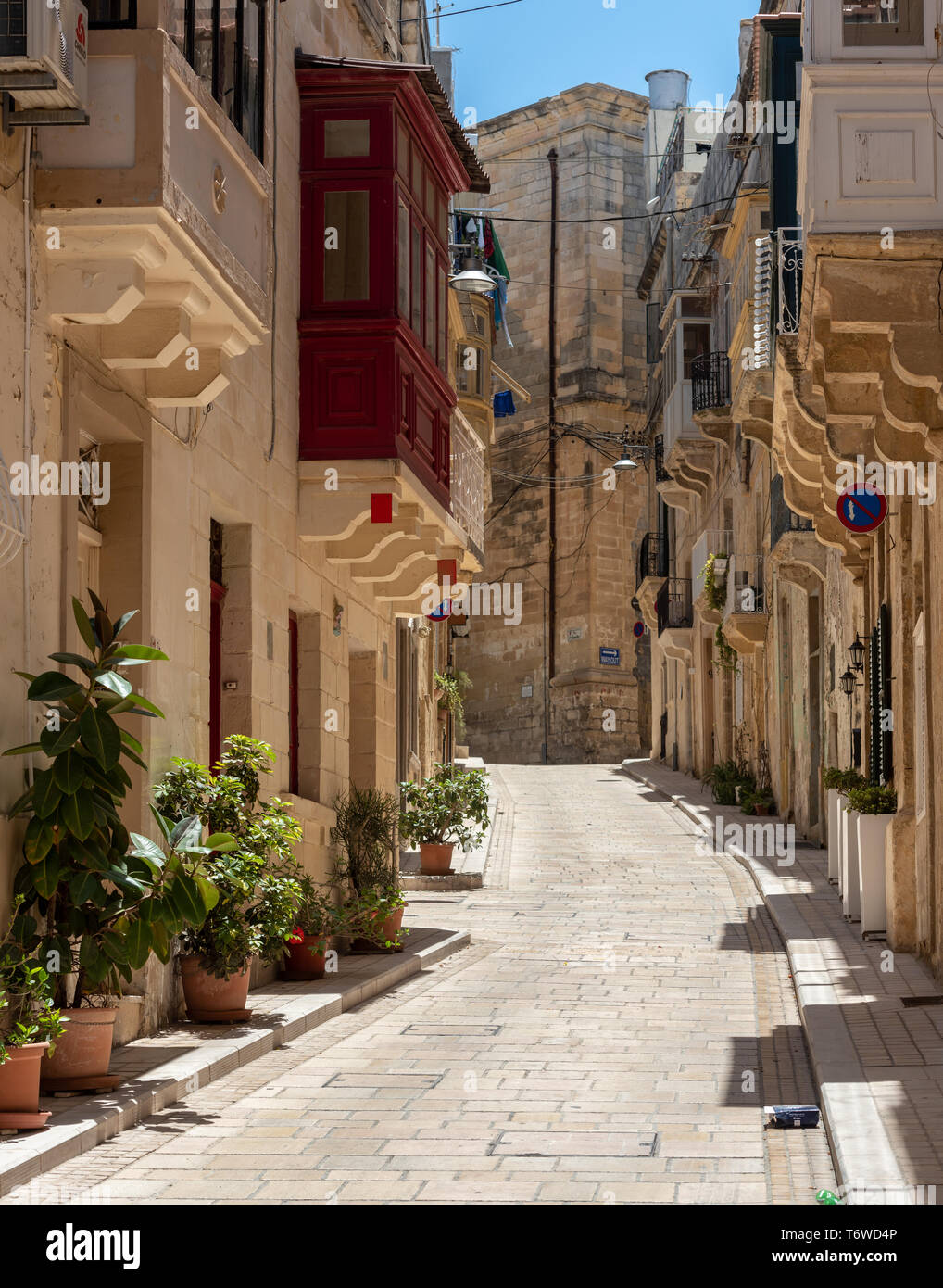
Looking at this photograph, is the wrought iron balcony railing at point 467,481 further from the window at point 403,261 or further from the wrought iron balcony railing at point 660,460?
the wrought iron balcony railing at point 660,460

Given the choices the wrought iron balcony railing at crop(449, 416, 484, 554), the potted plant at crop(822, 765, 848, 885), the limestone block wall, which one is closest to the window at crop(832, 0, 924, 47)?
the wrought iron balcony railing at crop(449, 416, 484, 554)

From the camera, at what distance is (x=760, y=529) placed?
98.7 ft

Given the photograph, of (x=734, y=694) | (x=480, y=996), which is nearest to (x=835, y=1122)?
(x=480, y=996)

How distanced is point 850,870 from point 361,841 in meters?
4.41

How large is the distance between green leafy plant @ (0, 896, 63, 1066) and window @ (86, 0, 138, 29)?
15.0 ft

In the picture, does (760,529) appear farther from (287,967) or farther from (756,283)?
(287,967)

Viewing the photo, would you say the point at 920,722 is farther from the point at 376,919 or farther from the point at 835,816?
the point at 835,816

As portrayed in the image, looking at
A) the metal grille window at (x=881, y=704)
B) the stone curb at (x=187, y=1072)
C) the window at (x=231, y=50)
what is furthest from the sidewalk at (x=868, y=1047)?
the window at (x=231, y=50)

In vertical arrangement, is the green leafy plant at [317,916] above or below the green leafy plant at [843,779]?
below

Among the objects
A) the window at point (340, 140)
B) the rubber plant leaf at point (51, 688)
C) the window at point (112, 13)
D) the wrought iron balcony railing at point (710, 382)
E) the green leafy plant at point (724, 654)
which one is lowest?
the rubber plant leaf at point (51, 688)

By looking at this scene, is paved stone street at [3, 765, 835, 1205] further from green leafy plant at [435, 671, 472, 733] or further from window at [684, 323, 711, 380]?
window at [684, 323, 711, 380]

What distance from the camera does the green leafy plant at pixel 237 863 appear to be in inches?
425

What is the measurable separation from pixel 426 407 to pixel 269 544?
2840mm

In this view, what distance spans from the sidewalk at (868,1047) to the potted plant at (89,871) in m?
3.25
